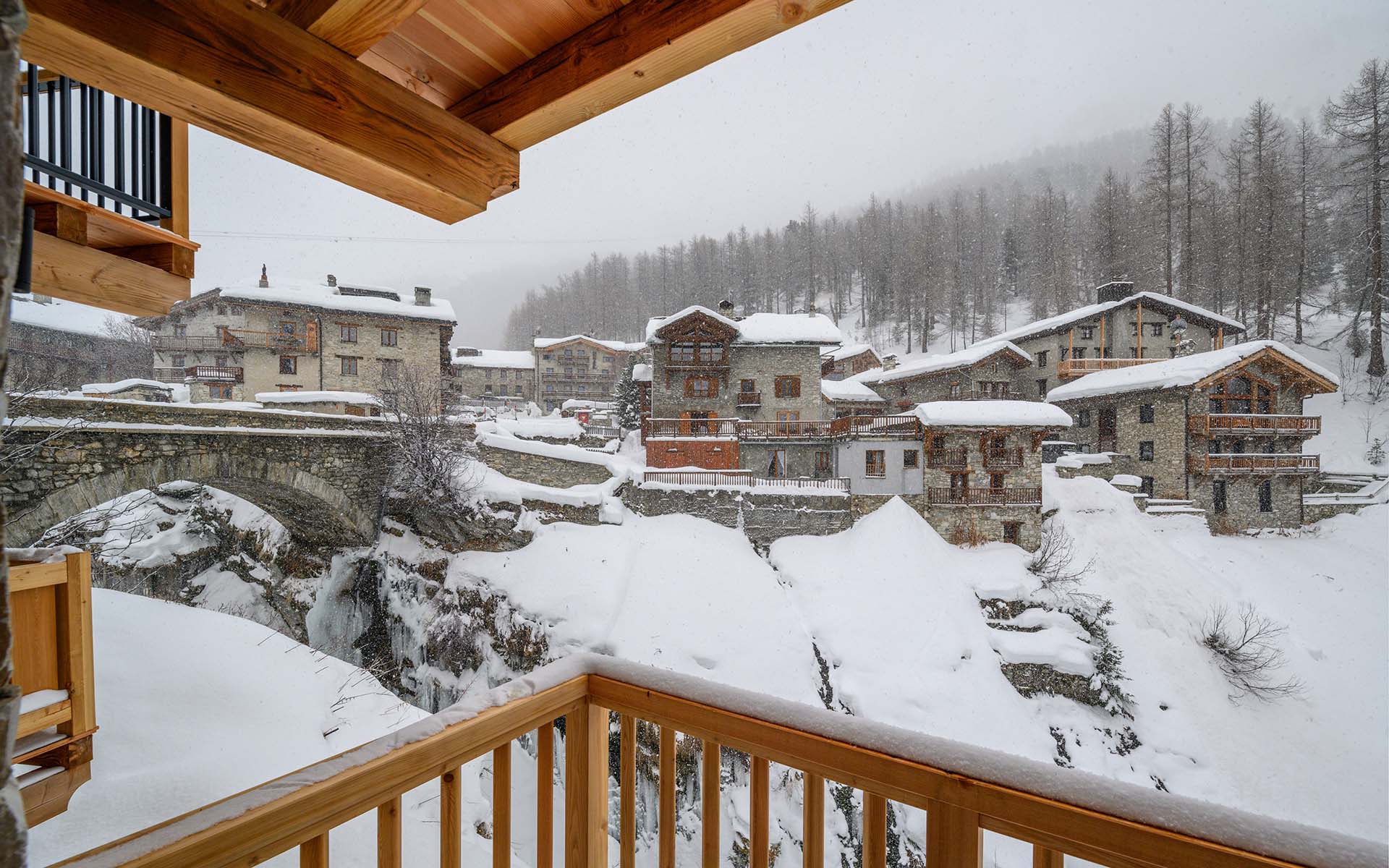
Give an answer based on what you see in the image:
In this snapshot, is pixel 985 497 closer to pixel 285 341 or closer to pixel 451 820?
pixel 451 820

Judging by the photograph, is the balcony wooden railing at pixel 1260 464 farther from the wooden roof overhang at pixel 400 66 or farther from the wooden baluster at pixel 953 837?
the wooden roof overhang at pixel 400 66

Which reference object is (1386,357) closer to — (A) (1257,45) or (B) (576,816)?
(A) (1257,45)

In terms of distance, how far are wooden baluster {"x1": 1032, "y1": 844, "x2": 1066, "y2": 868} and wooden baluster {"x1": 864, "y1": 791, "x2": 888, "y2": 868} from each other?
0.73ft

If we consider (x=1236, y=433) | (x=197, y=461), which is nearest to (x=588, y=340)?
(x=197, y=461)

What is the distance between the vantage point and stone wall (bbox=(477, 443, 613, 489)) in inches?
395

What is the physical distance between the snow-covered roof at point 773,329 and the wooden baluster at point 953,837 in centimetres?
1202

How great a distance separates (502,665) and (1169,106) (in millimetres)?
22039

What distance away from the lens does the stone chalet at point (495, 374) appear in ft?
73.8

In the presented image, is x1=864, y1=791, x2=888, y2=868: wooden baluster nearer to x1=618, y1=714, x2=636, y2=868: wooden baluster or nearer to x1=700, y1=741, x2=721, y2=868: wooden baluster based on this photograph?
x1=700, y1=741, x2=721, y2=868: wooden baluster

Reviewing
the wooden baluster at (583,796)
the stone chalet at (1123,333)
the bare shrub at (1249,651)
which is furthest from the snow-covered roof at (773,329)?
the wooden baluster at (583,796)

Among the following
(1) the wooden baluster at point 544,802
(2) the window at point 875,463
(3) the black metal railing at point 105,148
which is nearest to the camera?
(1) the wooden baluster at point 544,802

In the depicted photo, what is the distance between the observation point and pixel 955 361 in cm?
1278

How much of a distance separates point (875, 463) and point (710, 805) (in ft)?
33.7

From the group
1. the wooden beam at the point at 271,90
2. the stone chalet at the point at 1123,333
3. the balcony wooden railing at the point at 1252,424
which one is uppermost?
the stone chalet at the point at 1123,333
